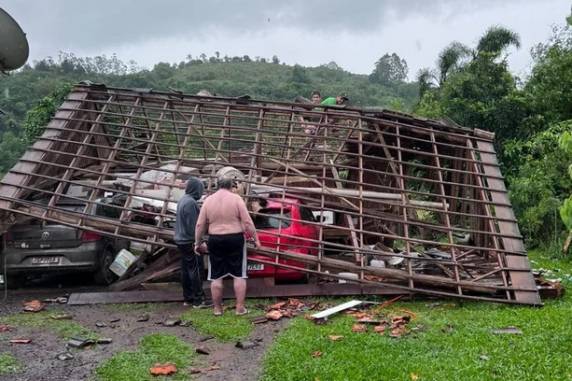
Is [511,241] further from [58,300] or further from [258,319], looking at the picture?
[58,300]

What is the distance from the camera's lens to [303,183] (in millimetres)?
10750

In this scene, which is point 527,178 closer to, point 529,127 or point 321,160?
point 529,127

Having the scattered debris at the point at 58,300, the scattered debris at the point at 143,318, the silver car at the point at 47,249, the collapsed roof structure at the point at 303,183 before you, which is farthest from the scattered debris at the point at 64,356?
the silver car at the point at 47,249

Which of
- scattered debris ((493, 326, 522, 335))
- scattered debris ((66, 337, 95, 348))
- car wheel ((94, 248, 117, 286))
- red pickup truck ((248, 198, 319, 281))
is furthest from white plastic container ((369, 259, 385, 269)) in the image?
car wheel ((94, 248, 117, 286))

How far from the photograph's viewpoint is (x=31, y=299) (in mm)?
9094

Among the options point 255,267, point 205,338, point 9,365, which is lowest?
point 9,365

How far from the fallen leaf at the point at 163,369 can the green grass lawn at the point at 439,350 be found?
2.93 feet

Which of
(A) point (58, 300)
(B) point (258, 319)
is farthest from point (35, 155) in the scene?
(B) point (258, 319)

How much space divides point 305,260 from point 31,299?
4.37 m

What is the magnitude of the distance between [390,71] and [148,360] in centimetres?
5433

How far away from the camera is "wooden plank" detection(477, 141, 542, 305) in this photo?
7.83 meters

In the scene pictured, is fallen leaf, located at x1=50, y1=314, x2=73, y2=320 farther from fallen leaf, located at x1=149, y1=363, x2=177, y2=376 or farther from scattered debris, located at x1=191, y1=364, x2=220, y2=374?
scattered debris, located at x1=191, y1=364, x2=220, y2=374

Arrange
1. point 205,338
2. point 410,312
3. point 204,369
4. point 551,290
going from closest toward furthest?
point 204,369 < point 205,338 < point 410,312 < point 551,290

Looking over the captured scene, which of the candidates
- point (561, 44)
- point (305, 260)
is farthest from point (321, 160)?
point (561, 44)
